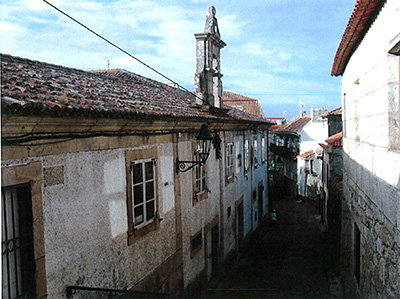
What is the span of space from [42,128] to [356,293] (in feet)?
27.0

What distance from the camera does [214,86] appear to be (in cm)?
1267

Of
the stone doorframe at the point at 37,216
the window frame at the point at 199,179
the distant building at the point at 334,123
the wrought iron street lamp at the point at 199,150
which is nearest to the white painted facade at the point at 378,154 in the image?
the wrought iron street lamp at the point at 199,150

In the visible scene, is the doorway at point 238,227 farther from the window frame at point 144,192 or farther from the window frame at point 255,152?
the window frame at point 144,192

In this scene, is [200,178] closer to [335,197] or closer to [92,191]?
[92,191]

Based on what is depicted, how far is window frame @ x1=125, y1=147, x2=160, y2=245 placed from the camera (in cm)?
643

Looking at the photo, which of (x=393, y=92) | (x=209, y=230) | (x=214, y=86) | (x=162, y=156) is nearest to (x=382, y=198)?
→ (x=393, y=92)

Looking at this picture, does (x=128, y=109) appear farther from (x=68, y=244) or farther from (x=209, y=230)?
(x=209, y=230)

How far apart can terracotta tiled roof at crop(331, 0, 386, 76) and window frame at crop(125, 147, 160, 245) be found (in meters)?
4.23

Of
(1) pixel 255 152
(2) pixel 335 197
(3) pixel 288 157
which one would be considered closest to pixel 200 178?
(2) pixel 335 197

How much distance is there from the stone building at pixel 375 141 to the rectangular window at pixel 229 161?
435cm

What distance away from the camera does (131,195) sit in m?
6.56

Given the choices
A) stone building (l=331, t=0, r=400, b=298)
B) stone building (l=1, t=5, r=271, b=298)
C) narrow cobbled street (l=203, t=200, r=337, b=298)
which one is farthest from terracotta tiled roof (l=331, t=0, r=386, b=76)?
narrow cobbled street (l=203, t=200, r=337, b=298)

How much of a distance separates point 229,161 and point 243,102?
80.4 feet

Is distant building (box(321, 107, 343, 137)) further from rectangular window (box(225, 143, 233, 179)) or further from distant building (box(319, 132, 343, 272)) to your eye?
rectangular window (box(225, 143, 233, 179))
